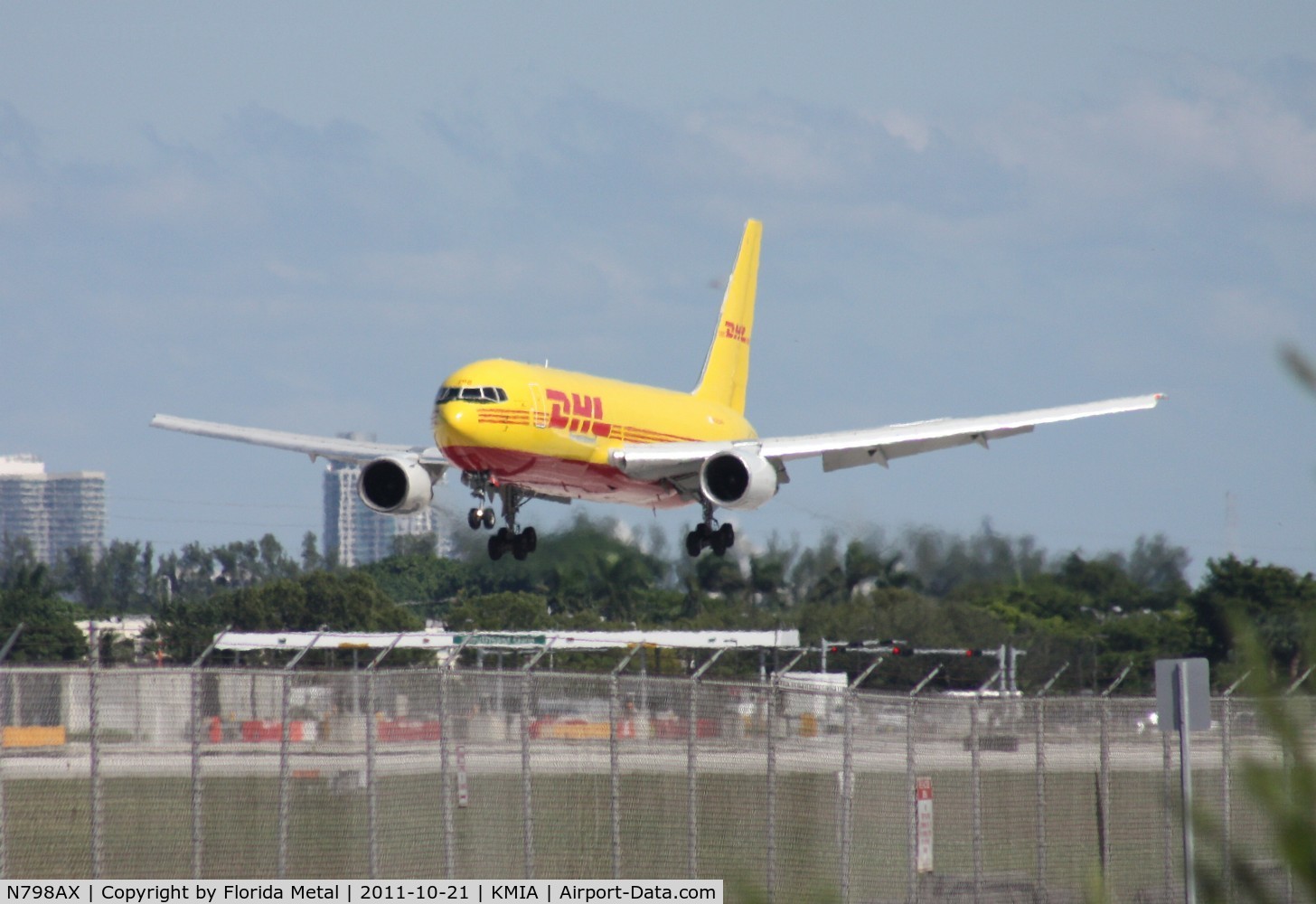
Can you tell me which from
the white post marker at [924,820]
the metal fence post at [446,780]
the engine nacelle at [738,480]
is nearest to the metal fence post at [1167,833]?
the white post marker at [924,820]

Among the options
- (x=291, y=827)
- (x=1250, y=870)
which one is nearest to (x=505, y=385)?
(x=291, y=827)

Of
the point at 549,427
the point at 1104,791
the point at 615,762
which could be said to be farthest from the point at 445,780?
the point at 549,427

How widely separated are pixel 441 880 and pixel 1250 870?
1121cm

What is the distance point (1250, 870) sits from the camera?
3.54m

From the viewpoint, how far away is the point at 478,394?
1313 inches

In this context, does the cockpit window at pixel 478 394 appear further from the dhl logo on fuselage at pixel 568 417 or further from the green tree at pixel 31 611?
the green tree at pixel 31 611

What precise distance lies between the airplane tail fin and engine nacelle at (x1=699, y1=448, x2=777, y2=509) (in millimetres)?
9590

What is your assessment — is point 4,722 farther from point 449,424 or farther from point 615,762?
point 449,424

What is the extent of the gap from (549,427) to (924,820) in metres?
17.6

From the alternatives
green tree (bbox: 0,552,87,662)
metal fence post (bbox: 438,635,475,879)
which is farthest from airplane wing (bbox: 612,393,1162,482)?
metal fence post (bbox: 438,635,475,879)

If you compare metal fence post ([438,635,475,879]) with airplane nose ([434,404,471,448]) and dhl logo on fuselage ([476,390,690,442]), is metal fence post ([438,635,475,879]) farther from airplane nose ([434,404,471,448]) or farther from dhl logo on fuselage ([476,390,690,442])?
dhl logo on fuselage ([476,390,690,442])

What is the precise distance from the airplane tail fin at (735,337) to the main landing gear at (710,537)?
7801mm
